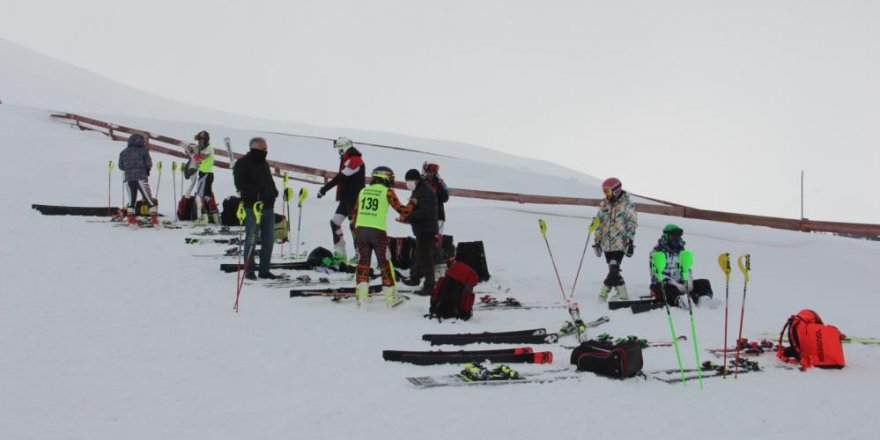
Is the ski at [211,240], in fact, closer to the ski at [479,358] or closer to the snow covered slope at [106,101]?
the ski at [479,358]

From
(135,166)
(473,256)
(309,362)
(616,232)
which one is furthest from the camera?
(135,166)

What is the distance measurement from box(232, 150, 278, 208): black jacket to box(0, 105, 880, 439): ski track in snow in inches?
43.5

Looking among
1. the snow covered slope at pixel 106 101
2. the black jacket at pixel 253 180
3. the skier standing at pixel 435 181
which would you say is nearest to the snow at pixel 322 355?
the black jacket at pixel 253 180

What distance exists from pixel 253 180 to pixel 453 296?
10.7ft

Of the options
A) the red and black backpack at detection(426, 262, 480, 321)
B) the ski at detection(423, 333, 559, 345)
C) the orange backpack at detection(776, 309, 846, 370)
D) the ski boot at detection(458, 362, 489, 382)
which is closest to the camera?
the ski boot at detection(458, 362, 489, 382)

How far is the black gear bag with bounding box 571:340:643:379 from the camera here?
17.9 feet

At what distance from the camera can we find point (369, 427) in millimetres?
4277

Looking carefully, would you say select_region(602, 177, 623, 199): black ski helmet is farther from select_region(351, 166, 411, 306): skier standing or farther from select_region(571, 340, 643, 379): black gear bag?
select_region(571, 340, 643, 379): black gear bag

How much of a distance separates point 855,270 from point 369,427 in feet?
34.0


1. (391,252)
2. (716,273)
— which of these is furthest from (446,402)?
(716,273)

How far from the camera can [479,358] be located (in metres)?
5.88

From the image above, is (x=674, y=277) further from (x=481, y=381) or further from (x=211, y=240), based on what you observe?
(x=211, y=240)

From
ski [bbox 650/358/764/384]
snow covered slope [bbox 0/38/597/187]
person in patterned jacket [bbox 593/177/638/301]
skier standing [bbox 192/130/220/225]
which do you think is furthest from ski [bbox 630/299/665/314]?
snow covered slope [bbox 0/38/597/187]

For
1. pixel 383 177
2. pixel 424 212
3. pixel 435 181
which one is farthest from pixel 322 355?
pixel 435 181
